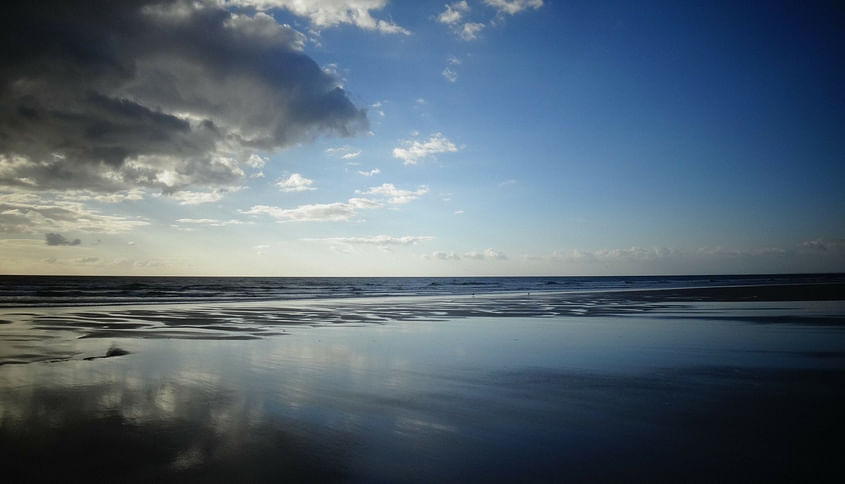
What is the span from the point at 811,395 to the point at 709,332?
27.2 feet

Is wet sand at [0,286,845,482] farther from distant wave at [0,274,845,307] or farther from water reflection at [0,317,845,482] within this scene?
distant wave at [0,274,845,307]

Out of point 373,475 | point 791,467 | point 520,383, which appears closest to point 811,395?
point 791,467

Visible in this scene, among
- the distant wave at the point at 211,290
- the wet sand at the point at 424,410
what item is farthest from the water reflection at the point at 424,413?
the distant wave at the point at 211,290

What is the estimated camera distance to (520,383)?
7.62 m

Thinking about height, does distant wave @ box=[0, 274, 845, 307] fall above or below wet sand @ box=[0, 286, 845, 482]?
below

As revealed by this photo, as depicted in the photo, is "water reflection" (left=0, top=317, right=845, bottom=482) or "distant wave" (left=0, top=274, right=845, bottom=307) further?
"distant wave" (left=0, top=274, right=845, bottom=307)

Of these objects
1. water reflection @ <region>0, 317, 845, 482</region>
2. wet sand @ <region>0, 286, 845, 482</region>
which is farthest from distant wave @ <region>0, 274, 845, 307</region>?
water reflection @ <region>0, 317, 845, 482</region>

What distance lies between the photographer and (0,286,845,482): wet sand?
420 cm

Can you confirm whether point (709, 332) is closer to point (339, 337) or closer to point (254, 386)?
point (339, 337)

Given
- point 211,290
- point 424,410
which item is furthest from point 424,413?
point 211,290

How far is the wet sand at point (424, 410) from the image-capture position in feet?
13.8

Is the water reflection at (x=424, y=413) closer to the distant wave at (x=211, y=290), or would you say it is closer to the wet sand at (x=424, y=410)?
the wet sand at (x=424, y=410)

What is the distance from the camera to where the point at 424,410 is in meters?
6.02

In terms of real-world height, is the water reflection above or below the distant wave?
above
